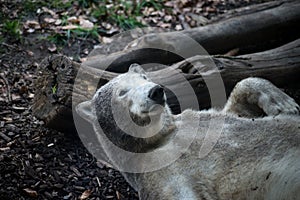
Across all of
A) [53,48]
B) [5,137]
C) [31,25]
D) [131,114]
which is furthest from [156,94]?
[31,25]

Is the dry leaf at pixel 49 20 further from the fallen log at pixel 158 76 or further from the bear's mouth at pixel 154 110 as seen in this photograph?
the bear's mouth at pixel 154 110

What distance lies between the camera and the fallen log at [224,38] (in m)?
5.89

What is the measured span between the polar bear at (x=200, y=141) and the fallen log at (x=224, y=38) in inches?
44.7

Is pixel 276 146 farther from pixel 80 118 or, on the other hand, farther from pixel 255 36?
pixel 255 36

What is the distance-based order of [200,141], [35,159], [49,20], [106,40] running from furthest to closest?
[49,20]
[106,40]
[35,159]
[200,141]

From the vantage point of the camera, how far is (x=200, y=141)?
168 inches

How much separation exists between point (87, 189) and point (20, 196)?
662 mm

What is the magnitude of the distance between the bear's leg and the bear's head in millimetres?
774

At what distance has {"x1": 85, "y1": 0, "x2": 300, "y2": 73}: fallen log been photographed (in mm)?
5895

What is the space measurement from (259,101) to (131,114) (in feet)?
4.18

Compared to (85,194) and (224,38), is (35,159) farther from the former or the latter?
(224,38)

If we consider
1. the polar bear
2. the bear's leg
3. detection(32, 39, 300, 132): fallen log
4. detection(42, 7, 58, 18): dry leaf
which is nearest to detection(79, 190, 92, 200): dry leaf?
the polar bear

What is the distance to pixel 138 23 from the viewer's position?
7.75 m

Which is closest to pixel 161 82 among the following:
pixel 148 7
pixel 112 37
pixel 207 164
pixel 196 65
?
pixel 196 65
